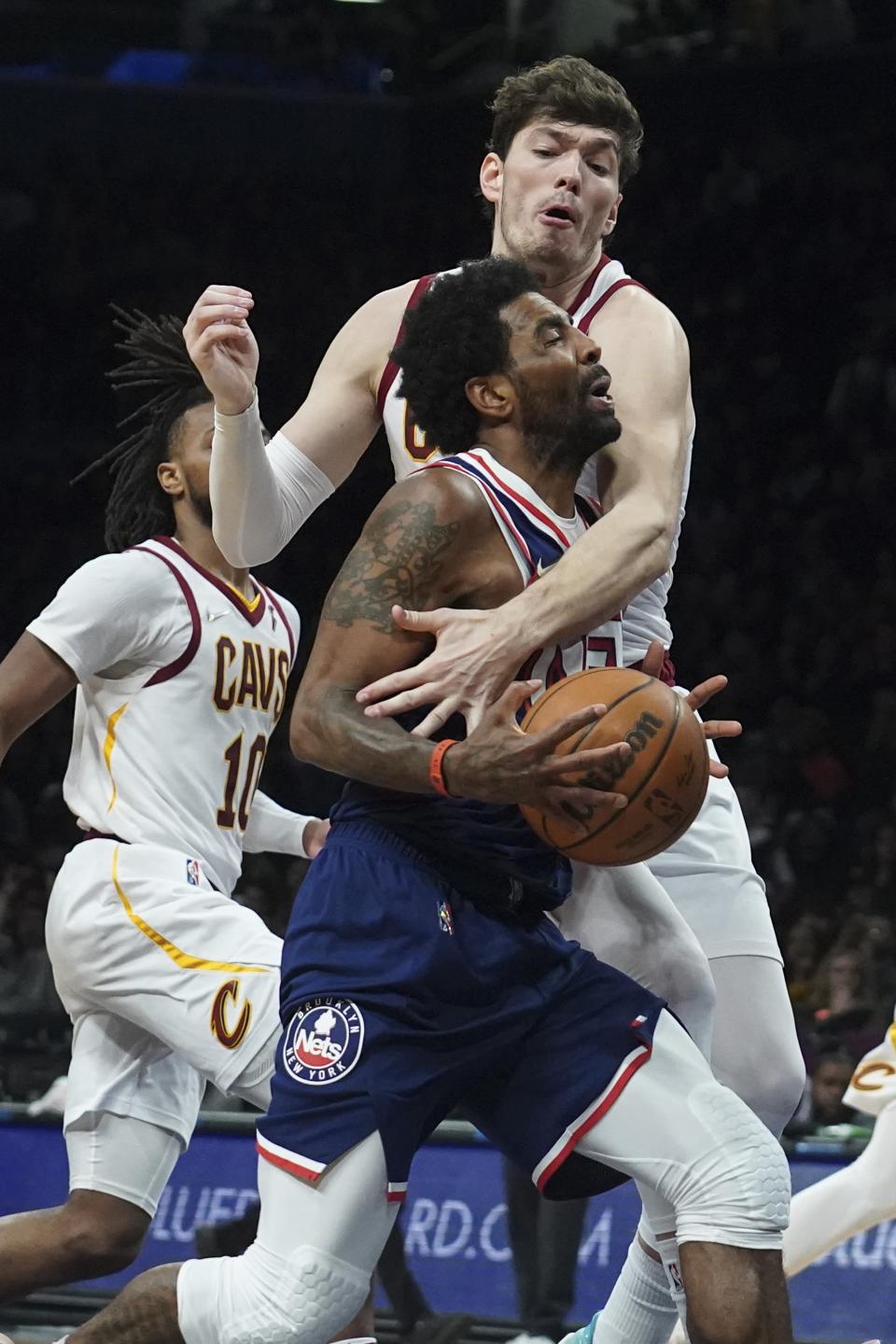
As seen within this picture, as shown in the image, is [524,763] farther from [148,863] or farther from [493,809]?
[148,863]

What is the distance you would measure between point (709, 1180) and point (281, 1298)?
0.67 metres

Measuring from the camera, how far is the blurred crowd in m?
10.3

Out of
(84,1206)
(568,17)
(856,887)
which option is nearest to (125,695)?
(84,1206)

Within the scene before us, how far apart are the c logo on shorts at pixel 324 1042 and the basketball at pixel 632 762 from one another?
0.42 metres

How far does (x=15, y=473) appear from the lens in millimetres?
14258

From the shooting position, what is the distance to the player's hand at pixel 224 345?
11.4 ft

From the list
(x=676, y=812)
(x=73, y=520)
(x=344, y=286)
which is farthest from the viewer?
(x=344, y=286)

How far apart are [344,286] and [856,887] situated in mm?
7238

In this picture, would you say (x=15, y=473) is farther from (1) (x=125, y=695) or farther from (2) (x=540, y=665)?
(2) (x=540, y=665)

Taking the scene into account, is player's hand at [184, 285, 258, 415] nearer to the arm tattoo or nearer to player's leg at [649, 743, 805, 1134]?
the arm tattoo

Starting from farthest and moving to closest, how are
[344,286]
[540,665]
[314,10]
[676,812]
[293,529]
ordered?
[314,10] < [344,286] < [293,529] < [540,665] < [676,812]

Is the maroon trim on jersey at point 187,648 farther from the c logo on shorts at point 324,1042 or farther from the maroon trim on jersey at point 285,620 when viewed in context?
the c logo on shorts at point 324,1042

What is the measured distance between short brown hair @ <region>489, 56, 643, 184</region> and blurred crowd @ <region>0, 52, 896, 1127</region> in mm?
5073

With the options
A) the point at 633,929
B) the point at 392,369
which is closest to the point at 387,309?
the point at 392,369
